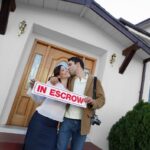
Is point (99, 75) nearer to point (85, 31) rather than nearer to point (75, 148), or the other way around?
point (85, 31)

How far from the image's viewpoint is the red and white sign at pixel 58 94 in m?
2.92

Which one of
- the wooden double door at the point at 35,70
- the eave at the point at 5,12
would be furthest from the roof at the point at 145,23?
the eave at the point at 5,12

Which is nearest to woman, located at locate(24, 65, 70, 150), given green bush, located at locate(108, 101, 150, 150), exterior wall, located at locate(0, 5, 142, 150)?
exterior wall, located at locate(0, 5, 142, 150)

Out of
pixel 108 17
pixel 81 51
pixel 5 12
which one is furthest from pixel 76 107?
pixel 81 51

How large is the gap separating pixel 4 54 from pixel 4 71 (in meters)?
0.37

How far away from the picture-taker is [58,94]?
2955mm

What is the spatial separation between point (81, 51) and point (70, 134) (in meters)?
3.34

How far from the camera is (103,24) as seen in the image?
218 inches

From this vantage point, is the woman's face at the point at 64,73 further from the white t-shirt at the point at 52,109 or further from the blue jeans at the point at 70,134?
the blue jeans at the point at 70,134

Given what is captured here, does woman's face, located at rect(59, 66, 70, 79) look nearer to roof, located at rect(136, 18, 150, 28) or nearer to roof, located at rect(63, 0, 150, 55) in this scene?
roof, located at rect(63, 0, 150, 55)

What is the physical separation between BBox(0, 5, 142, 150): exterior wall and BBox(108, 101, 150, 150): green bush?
55 cm

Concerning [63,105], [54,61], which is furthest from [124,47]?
[63,105]

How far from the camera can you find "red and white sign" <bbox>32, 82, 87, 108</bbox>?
2.92 m

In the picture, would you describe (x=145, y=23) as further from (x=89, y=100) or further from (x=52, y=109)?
(x=52, y=109)
